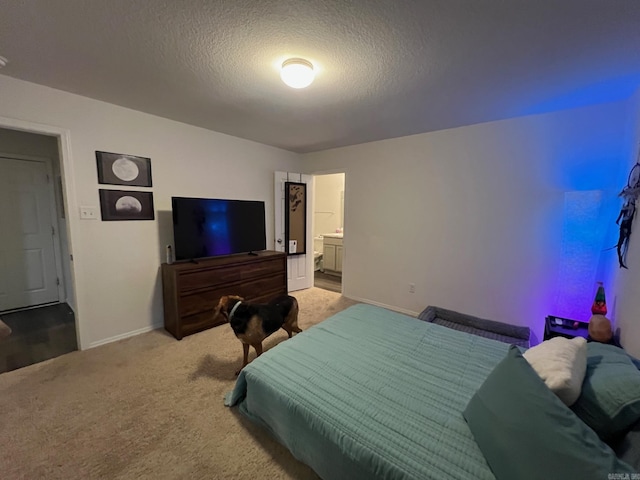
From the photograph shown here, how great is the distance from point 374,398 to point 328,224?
5293 millimetres

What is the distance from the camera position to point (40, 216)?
3.64 m

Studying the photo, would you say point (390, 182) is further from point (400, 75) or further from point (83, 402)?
point (83, 402)

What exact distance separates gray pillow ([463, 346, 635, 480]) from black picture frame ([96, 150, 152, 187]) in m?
3.50

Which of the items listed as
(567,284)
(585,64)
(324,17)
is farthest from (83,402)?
(585,64)

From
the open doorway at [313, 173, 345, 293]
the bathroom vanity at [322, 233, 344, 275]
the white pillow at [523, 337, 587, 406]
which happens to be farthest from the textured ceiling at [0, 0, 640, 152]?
the open doorway at [313, 173, 345, 293]

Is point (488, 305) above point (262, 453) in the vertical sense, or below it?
above

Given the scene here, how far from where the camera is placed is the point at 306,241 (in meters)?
4.69

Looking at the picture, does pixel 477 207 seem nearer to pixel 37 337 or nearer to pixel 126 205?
pixel 126 205

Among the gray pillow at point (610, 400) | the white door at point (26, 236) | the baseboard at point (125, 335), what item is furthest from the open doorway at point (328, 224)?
the gray pillow at point (610, 400)

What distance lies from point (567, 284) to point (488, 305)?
831mm

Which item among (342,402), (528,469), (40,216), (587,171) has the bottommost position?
(342,402)

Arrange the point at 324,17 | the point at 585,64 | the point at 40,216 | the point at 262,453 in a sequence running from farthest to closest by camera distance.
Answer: the point at 40,216
the point at 585,64
the point at 262,453
the point at 324,17

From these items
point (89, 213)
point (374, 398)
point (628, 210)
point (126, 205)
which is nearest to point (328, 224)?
point (126, 205)

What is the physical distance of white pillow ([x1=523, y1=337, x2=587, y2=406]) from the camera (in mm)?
950
